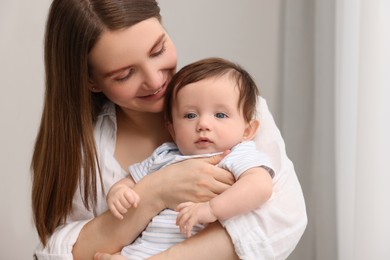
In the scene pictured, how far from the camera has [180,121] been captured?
1573mm

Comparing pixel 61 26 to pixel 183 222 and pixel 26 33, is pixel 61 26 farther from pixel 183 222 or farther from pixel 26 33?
pixel 26 33

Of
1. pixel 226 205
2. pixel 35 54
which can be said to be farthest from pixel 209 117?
pixel 35 54

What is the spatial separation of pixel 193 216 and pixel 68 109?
0.48 meters

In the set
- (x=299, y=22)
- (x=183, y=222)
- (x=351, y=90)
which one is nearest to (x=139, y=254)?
(x=183, y=222)

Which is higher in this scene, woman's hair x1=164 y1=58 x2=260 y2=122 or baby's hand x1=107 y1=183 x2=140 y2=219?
woman's hair x1=164 y1=58 x2=260 y2=122

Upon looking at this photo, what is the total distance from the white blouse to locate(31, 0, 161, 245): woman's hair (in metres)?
0.03

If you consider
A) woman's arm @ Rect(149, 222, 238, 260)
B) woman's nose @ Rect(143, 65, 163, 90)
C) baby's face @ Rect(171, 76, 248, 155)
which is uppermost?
woman's nose @ Rect(143, 65, 163, 90)

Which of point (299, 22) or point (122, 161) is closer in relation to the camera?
point (122, 161)

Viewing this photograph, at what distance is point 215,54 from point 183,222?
4.58ft

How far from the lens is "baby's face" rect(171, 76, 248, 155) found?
1531 mm

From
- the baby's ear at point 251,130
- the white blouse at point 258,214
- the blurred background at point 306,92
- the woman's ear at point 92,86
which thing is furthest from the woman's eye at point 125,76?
the blurred background at point 306,92

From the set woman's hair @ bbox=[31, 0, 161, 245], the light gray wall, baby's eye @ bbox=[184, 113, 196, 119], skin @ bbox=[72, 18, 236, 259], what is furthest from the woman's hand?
the light gray wall

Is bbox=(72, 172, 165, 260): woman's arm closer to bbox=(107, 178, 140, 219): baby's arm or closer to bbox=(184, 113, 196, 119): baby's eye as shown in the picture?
bbox=(107, 178, 140, 219): baby's arm

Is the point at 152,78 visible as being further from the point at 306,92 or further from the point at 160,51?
the point at 306,92
